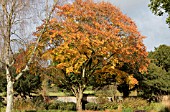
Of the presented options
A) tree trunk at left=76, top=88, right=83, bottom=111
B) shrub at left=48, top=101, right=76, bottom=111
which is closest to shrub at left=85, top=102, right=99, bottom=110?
tree trunk at left=76, top=88, right=83, bottom=111

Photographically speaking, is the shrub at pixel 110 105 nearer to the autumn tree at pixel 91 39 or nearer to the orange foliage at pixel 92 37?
the autumn tree at pixel 91 39

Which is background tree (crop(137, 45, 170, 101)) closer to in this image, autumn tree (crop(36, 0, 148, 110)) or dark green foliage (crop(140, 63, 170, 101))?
dark green foliage (crop(140, 63, 170, 101))

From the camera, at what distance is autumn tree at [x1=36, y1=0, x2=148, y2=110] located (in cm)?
2019

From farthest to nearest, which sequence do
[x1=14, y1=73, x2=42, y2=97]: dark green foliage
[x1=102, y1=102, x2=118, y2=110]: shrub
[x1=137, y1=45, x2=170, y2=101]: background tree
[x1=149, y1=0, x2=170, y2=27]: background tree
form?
[x1=137, y1=45, x2=170, y2=101]: background tree, [x1=14, y1=73, x2=42, y2=97]: dark green foliage, [x1=102, y1=102, x2=118, y2=110]: shrub, [x1=149, y1=0, x2=170, y2=27]: background tree

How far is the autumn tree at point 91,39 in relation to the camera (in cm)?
2019

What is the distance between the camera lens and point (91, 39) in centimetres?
2028

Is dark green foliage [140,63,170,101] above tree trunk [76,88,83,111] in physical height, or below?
above

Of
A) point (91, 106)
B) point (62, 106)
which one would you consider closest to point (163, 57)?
point (91, 106)

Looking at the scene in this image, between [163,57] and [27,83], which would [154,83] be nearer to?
[163,57]

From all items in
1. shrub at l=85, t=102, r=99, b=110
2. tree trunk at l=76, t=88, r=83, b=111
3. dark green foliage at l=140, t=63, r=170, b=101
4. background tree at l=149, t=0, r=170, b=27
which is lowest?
shrub at l=85, t=102, r=99, b=110

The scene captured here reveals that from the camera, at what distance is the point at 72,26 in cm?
2020

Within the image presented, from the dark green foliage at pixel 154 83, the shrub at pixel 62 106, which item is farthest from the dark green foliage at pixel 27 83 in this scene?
the dark green foliage at pixel 154 83

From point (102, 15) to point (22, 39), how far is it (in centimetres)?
1020

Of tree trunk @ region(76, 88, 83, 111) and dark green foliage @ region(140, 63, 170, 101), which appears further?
dark green foliage @ region(140, 63, 170, 101)
